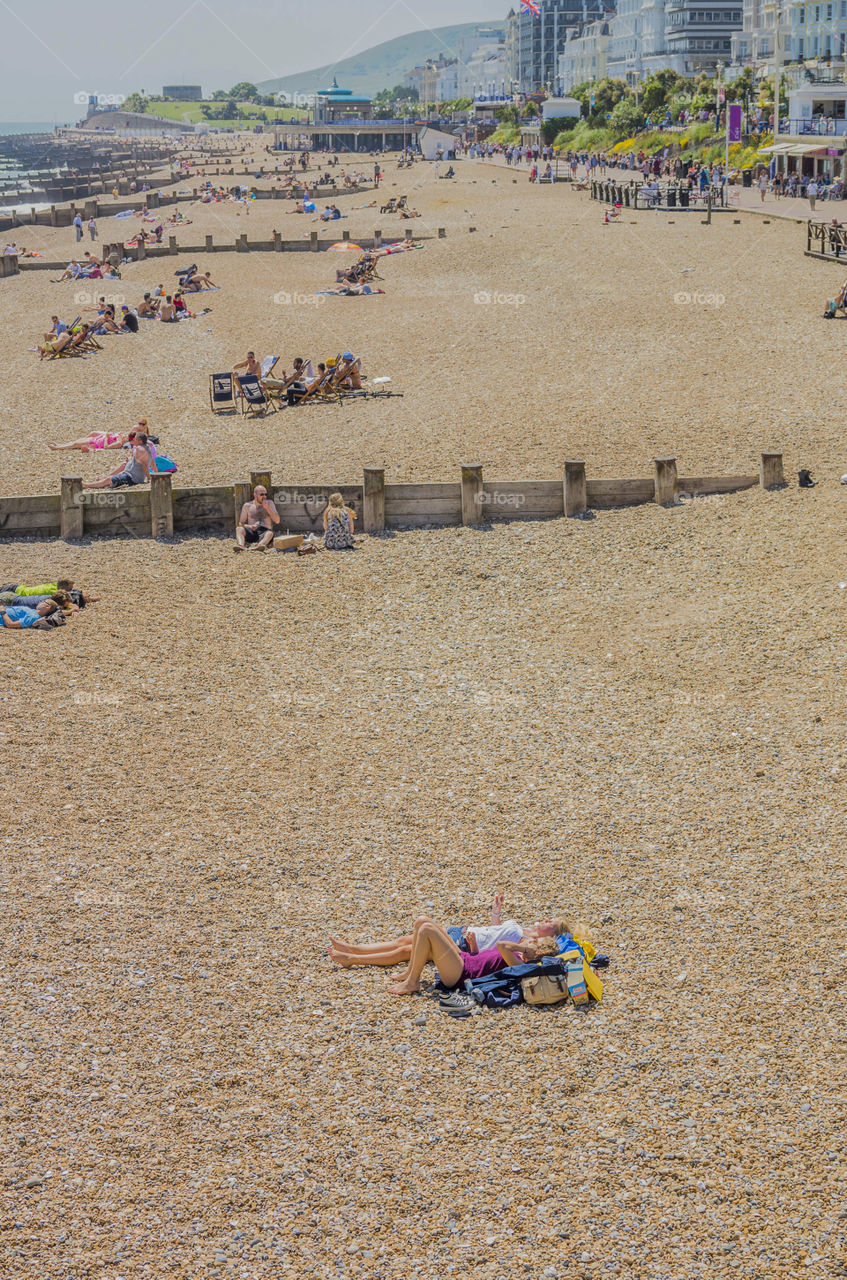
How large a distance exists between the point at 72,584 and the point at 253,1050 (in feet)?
22.1

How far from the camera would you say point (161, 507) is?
13281 mm

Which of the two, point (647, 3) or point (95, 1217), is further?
point (647, 3)

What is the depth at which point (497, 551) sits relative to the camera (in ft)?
41.0

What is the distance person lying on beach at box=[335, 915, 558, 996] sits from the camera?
624 cm

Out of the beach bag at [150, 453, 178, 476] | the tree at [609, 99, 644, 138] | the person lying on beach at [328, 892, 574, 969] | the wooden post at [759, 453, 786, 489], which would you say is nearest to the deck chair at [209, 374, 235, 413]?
the beach bag at [150, 453, 178, 476]

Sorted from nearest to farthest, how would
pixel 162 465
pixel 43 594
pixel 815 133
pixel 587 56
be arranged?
pixel 43 594 < pixel 162 465 < pixel 815 133 < pixel 587 56

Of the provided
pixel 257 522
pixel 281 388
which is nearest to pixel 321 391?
pixel 281 388

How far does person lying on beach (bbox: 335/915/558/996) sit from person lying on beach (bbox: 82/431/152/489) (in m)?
9.68

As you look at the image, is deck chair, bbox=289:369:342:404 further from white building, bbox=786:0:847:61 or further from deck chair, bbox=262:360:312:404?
white building, bbox=786:0:847:61

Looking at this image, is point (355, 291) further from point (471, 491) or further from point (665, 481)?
A: point (665, 481)

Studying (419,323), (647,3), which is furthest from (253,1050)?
(647,3)

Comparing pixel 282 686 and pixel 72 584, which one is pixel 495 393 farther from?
pixel 282 686

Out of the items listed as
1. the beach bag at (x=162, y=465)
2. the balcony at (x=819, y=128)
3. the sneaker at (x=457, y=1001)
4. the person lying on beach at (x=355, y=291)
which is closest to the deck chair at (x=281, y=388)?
the beach bag at (x=162, y=465)

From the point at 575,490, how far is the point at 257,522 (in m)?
3.22
